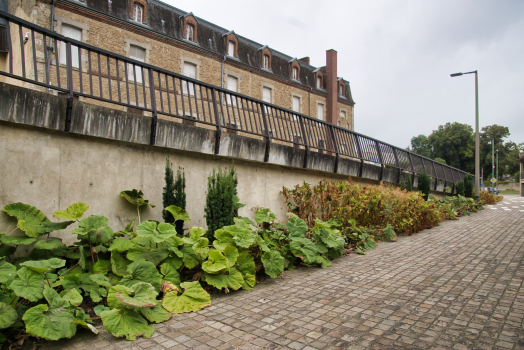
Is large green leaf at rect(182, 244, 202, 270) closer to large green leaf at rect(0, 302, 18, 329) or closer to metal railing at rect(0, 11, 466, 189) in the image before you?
large green leaf at rect(0, 302, 18, 329)

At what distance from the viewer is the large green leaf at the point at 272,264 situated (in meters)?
4.11

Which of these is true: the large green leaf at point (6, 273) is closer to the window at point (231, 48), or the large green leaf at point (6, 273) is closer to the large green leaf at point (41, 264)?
the large green leaf at point (41, 264)

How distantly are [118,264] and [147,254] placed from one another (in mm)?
308

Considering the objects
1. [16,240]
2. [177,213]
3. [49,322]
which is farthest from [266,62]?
[49,322]

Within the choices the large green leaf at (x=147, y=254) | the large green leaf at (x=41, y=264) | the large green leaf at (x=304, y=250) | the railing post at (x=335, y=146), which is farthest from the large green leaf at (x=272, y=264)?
the railing post at (x=335, y=146)

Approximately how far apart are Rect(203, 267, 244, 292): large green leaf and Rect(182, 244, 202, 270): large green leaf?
0.20 metres

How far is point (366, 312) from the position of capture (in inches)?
124

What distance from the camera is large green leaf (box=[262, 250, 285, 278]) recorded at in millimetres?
4110

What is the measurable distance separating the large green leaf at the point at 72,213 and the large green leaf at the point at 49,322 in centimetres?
130

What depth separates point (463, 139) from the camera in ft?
211

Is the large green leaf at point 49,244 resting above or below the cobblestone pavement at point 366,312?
above

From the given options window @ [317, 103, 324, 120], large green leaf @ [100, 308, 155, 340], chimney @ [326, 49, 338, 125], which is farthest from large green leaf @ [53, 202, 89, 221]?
chimney @ [326, 49, 338, 125]

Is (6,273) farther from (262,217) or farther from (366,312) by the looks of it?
(366,312)

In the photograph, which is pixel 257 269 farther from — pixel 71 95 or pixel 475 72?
pixel 475 72
